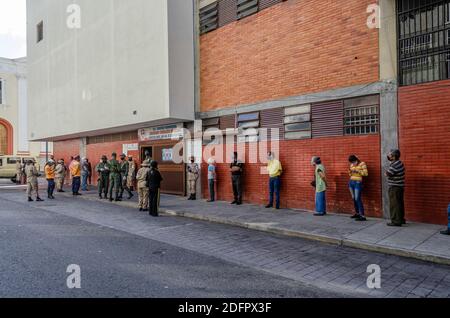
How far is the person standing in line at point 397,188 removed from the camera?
7.82 metres

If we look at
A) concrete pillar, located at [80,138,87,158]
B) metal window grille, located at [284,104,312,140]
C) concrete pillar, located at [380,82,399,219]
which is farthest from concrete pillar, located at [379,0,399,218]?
concrete pillar, located at [80,138,87,158]

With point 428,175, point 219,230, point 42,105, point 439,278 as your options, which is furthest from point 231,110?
point 42,105

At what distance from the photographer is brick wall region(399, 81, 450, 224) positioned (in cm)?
775

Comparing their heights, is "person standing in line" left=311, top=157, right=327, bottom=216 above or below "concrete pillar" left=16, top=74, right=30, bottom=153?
below

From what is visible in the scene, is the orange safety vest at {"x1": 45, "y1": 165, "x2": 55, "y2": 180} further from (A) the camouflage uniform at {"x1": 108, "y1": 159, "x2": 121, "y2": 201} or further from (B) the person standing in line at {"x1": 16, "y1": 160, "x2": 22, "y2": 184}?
(B) the person standing in line at {"x1": 16, "y1": 160, "x2": 22, "y2": 184}

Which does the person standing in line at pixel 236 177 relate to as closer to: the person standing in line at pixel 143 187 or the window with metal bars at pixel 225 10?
the person standing in line at pixel 143 187

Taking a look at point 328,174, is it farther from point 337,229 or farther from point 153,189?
point 153,189

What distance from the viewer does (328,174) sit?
32.1 feet

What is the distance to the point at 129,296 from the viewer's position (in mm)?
4023

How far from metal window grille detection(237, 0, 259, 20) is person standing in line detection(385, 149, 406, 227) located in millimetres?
7033

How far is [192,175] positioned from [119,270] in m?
8.58

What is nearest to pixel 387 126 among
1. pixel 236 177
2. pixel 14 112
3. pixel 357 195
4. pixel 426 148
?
pixel 426 148

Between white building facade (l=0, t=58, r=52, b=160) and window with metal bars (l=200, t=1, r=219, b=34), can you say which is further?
white building facade (l=0, t=58, r=52, b=160)

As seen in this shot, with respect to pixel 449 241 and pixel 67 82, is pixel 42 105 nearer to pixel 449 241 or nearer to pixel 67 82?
pixel 67 82
